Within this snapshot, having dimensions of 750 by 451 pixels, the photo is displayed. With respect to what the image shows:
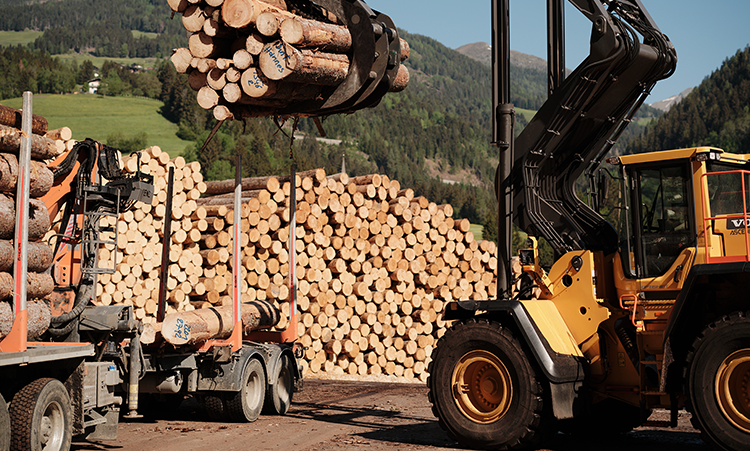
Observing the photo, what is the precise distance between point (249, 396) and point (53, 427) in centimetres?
347

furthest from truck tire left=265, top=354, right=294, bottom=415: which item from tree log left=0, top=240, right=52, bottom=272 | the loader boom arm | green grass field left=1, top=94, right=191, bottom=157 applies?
green grass field left=1, top=94, right=191, bottom=157

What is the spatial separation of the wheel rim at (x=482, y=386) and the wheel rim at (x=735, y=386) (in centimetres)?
190

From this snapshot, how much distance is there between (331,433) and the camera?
851cm

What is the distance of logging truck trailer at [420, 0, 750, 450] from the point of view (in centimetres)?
645

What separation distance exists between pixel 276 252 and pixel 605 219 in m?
8.34

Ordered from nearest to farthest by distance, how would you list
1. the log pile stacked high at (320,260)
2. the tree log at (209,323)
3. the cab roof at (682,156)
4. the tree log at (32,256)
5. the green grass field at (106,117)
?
the tree log at (32,256), the cab roof at (682,156), the tree log at (209,323), the log pile stacked high at (320,260), the green grass field at (106,117)

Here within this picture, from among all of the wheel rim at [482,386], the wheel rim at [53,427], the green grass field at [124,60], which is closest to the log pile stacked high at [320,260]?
the wheel rim at [482,386]

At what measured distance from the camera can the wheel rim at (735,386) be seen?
6.00 meters

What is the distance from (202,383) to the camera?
932 centimetres

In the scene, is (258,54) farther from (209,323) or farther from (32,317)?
(209,323)

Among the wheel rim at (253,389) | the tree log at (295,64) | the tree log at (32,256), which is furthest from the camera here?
the wheel rim at (253,389)

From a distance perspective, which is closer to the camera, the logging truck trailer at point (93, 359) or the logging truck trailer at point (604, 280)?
the logging truck trailer at point (93, 359)

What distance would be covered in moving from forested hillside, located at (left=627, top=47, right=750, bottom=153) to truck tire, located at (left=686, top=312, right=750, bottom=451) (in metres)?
84.5

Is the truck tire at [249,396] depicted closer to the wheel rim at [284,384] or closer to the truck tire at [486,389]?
the wheel rim at [284,384]
